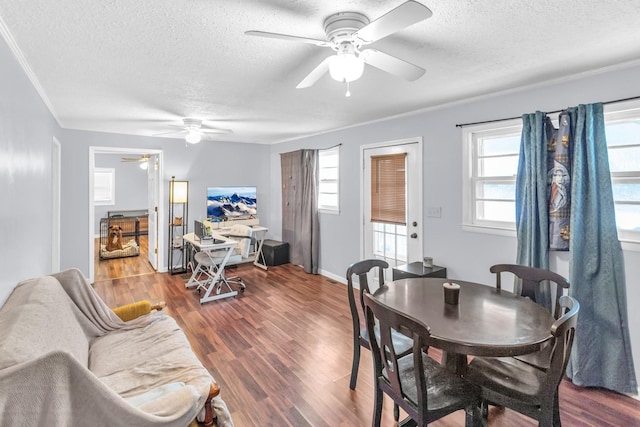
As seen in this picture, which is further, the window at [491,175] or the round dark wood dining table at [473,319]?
the window at [491,175]

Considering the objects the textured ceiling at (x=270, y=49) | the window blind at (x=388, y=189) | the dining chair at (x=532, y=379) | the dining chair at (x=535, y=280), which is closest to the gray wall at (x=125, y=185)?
the textured ceiling at (x=270, y=49)

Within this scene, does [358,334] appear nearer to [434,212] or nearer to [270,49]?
[434,212]

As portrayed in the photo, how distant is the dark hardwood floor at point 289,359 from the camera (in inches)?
80.1

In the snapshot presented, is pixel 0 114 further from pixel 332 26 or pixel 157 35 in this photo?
pixel 332 26

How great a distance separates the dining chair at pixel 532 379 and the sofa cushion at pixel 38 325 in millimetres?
2077

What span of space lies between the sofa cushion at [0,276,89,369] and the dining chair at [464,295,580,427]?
6.82ft

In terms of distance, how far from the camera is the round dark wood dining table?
1448mm

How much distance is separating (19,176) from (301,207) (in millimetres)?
3862

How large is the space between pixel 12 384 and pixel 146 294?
3618mm

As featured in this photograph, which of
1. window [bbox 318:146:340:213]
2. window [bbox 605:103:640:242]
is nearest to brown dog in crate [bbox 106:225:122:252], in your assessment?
window [bbox 318:146:340:213]

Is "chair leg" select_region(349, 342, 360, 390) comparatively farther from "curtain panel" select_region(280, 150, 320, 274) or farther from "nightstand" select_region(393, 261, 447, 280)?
"curtain panel" select_region(280, 150, 320, 274)

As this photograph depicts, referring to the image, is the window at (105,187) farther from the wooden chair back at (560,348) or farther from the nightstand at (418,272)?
the wooden chair back at (560,348)

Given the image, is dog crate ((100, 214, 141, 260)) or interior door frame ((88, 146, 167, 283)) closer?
interior door frame ((88, 146, 167, 283))

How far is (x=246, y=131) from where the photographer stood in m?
4.97
